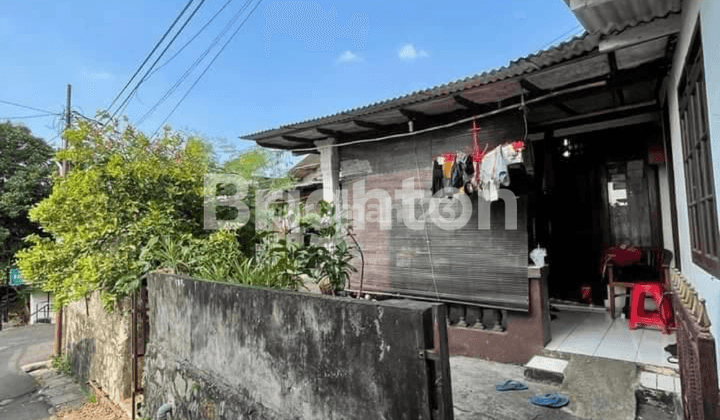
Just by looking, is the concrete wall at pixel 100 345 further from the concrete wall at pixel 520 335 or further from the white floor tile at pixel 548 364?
the white floor tile at pixel 548 364

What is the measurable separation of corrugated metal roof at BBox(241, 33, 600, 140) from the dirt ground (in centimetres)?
490

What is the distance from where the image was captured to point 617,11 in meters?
2.80

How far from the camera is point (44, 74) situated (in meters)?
11.2

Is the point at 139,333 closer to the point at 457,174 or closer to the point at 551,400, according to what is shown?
the point at 457,174

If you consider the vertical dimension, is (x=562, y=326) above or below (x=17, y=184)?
below

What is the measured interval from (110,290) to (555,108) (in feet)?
21.0

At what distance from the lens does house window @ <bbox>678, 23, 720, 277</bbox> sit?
2.13 m

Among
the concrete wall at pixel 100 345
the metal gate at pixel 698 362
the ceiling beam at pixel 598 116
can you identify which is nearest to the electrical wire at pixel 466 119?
the ceiling beam at pixel 598 116

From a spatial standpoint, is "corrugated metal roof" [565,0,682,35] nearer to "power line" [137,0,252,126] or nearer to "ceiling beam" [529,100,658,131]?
"ceiling beam" [529,100,658,131]

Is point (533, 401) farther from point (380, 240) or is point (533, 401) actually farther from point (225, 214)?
point (225, 214)

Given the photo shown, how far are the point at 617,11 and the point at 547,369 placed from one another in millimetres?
3256

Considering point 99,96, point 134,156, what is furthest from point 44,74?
point 134,156

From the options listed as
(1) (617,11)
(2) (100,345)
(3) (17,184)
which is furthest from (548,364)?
(3) (17,184)

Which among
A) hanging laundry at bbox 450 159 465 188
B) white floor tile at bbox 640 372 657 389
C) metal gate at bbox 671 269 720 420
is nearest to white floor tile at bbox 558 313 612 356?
white floor tile at bbox 640 372 657 389
